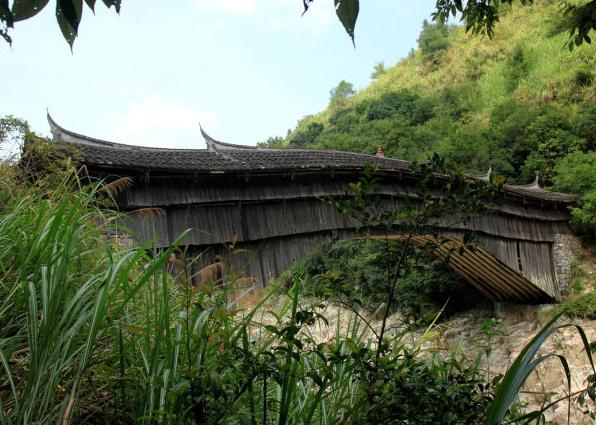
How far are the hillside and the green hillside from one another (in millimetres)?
42

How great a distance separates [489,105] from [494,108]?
4.61 m

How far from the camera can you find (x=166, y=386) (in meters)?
1.65

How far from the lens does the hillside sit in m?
17.1

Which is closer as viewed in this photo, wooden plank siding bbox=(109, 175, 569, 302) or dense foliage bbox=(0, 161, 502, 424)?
dense foliage bbox=(0, 161, 502, 424)

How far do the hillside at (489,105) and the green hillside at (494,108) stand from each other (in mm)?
42

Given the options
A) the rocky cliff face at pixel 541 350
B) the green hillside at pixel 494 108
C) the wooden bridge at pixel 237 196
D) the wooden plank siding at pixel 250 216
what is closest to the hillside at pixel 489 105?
the green hillside at pixel 494 108

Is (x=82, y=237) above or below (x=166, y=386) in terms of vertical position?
above

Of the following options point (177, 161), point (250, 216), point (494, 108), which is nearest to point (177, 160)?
point (177, 161)

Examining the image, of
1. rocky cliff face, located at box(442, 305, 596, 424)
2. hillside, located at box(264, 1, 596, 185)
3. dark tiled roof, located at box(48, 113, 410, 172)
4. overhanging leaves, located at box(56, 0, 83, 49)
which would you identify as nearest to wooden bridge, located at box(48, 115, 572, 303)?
dark tiled roof, located at box(48, 113, 410, 172)

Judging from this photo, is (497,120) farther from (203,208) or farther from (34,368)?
(34,368)

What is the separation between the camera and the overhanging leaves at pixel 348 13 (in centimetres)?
103

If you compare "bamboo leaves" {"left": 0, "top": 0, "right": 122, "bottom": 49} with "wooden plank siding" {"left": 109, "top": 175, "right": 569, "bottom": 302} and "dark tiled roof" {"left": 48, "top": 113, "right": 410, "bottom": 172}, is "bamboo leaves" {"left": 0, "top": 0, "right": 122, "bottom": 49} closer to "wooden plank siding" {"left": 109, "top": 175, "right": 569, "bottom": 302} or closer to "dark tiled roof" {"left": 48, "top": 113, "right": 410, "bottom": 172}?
"wooden plank siding" {"left": 109, "top": 175, "right": 569, "bottom": 302}

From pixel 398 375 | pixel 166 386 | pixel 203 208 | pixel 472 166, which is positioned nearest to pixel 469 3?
pixel 398 375

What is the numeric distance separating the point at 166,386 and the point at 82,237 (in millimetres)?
1239
